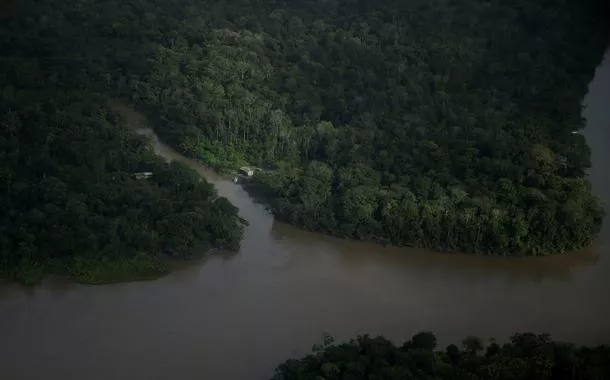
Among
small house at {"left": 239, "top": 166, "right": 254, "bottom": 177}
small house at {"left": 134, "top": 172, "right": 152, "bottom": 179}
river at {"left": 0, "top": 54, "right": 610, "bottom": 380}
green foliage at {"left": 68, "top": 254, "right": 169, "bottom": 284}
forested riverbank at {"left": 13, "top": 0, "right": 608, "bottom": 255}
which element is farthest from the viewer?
small house at {"left": 239, "top": 166, "right": 254, "bottom": 177}

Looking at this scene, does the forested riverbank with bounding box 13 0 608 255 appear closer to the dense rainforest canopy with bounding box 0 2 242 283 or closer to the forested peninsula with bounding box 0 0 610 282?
the forested peninsula with bounding box 0 0 610 282

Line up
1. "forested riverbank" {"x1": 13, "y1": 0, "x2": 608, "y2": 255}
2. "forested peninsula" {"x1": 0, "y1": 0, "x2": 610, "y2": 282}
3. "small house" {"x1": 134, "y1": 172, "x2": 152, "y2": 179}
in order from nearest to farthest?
"forested peninsula" {"x1": 0, "y1": 0, "x2": 610, "y2": 282}
"forested riverbank" {"x1": 13, "y1": 0, "x2": 608, "y2": 255}
"small house" {"x1": 134, "y1": 172, "x2": 152, "y2": 179}

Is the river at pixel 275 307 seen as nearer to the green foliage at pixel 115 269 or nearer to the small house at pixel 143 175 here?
the green foliage at pixel 115 269

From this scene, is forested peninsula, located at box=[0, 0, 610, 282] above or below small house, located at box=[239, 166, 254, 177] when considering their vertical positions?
above

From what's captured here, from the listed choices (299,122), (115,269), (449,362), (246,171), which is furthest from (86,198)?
(449,362)

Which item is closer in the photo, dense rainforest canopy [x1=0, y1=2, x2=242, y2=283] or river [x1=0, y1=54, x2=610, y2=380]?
river [x1=0, y1=54, x2=610, y2=380]

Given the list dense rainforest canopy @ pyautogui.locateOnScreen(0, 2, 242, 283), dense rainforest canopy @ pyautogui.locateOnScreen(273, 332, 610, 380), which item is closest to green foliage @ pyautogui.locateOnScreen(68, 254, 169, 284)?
dense rainforest canopy @ pyautogui.locateOnScreen(0, 2, 242, 283)

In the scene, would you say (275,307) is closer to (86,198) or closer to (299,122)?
(86,198)

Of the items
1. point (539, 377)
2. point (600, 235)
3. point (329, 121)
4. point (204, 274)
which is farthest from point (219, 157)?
point (539, 377)

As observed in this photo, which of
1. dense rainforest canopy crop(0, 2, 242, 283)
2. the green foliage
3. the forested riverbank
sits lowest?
the green foliage
